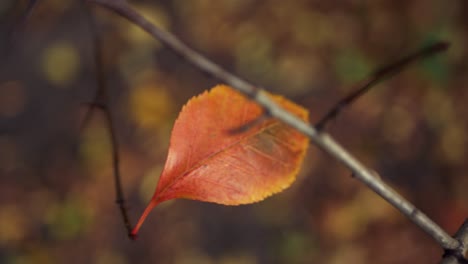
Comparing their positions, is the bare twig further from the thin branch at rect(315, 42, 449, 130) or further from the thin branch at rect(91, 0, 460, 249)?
the thin branch at rect(315, 42, 449, 130)

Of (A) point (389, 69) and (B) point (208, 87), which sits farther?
(B) point (208, 87)

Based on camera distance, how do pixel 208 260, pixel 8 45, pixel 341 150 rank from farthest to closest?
1. pixel 208 260
2. pixel 8 45
3. pixel 341 150

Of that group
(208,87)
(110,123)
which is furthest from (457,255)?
(208,87)

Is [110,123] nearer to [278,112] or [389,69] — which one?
[278,112]

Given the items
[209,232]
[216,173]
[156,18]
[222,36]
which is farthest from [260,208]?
[216,173]

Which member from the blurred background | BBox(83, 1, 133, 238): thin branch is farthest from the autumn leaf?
the blurred background

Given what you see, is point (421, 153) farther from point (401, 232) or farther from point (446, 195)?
point (401, 232)

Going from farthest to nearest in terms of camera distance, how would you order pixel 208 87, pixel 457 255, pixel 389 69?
pixel 208 87 < pixel 457 255 < pixel 389 69
